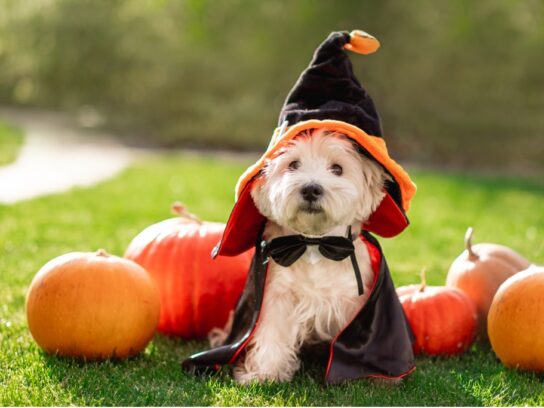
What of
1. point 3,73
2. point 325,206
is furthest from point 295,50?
point 325,206

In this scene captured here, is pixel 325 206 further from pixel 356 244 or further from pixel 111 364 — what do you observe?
pixel 111 364

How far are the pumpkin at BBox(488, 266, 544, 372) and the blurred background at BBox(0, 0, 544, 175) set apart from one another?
11.0m

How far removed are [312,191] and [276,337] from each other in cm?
78

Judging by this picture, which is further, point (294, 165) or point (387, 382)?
point (387, 382)

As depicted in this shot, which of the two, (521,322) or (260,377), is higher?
(521,322)

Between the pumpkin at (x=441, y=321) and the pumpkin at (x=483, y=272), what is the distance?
0.13 meters

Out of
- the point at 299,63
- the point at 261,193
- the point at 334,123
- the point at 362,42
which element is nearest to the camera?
the point at 334,123

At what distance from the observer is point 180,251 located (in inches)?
169

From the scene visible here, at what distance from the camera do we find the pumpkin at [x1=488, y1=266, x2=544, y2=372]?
3588 millimetres

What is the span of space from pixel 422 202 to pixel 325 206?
674cm

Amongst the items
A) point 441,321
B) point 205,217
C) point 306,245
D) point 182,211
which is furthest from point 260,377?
point 205,217

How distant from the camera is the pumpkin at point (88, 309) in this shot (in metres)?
3.65

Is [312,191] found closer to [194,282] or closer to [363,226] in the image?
[363,226]

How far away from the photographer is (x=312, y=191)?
123 inches
